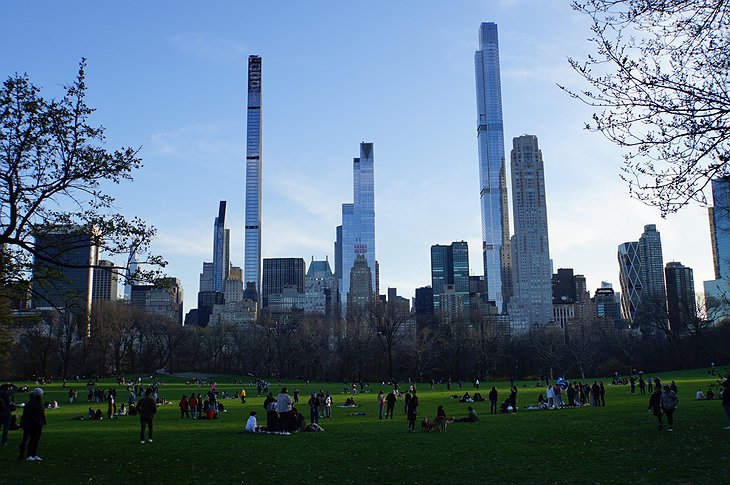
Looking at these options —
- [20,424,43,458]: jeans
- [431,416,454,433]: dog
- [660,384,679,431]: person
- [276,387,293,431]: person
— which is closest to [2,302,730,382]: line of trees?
[431,416,454,433]: dog

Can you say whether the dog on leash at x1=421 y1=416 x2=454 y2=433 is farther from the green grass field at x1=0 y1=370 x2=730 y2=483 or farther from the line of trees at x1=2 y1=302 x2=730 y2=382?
the line of trees at x1=2 y1=302 x2=730 y2=382

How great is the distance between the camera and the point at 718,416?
2386 centimetres

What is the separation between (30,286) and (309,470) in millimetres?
9415

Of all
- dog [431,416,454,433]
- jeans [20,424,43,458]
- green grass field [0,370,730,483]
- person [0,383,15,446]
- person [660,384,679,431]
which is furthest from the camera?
dog [431,416,454,433]

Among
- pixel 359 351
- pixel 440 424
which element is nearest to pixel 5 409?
pixel 440 424

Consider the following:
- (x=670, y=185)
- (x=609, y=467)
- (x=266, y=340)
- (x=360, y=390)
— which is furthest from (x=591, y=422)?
(x=266, y=340)

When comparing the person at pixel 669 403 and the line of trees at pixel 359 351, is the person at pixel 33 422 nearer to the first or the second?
the person at pixel 669 403

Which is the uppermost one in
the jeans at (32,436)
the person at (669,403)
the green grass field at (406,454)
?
the person at (669,403)

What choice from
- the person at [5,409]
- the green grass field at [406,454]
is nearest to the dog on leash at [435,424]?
the green grass field at [406,454]

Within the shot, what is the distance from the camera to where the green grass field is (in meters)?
13.7

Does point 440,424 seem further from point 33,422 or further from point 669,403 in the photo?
point 33,422

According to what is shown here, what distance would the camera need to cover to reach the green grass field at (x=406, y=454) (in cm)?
1374

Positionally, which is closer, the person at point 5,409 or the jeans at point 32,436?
the jeans at point 32,436

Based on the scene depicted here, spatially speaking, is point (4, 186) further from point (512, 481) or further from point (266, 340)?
point (266, 340)
